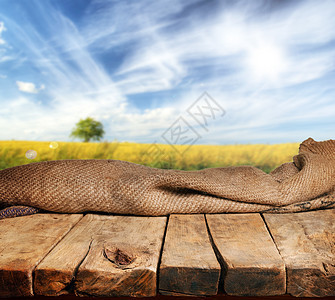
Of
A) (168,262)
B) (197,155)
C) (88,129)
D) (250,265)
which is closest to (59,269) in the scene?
(168,262)

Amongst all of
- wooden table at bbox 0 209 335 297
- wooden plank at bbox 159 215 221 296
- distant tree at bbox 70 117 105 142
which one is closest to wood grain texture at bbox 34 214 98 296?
wooden table at bbox 0 209 335 297

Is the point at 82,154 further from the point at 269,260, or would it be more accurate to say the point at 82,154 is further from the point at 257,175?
the point at 269,260

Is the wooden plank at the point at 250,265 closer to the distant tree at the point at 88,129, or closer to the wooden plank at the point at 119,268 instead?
the wooden plank at the point at 119,268

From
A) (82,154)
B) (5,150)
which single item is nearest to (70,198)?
(82,154)

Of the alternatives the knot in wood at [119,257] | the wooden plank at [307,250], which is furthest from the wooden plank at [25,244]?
the wooden plank at [307,250]

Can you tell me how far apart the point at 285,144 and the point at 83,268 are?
2.46 meters

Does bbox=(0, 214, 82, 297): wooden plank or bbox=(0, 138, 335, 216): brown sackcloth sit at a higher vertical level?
bbox=(0, 138, 335, 216): brown sackcloth

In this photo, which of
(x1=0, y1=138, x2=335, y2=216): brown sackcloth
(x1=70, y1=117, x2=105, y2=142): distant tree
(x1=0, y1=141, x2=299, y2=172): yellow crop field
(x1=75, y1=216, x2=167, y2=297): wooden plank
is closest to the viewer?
(x1=75, y1=216, x2=167, y2=297): wooden plank

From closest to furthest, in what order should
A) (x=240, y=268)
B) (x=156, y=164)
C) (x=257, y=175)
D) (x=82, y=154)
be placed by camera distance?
(x=240, y=268)
(x=257, y=175)
(x=156, y=164)
(x=82, y=154)

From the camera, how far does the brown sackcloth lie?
1.54m

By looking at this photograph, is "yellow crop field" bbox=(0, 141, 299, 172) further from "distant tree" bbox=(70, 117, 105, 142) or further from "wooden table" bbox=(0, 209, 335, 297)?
"distant tree" bbox=(70, 117, 105, 142)

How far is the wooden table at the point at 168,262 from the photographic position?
99cm

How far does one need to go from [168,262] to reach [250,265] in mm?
252

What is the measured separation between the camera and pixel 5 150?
10.7 feet
